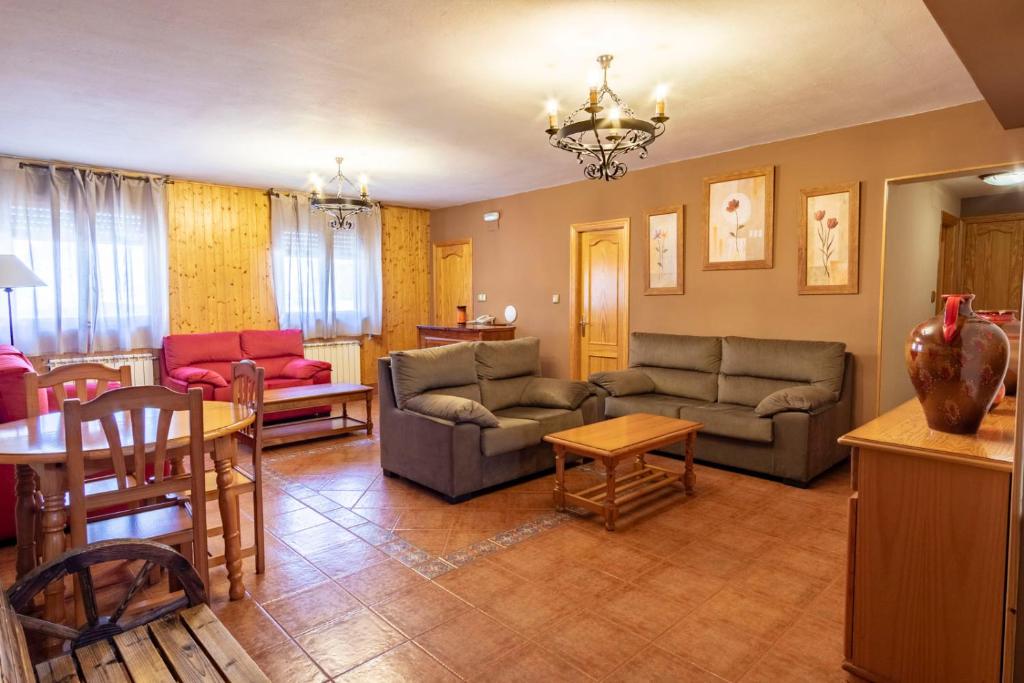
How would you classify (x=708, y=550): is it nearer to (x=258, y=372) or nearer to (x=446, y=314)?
(x=258, y=372)

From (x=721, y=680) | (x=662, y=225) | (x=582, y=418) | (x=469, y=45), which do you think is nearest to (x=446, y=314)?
(x=662, y=225)

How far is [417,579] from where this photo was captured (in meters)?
2.62

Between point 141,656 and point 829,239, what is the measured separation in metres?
4.85

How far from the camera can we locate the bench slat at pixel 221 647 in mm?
1228

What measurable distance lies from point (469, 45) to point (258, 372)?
1902 mm

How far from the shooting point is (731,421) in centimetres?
414

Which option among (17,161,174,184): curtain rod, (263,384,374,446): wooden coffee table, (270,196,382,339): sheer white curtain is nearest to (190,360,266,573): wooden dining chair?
(263,384,374,446): wooden coffee table

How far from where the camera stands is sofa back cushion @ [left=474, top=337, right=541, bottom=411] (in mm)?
4398

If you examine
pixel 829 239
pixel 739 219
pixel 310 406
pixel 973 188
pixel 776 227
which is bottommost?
pixel 310 406

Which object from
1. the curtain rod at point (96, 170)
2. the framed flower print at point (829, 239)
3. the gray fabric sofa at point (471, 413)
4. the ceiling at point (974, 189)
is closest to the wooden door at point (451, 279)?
the gray fabric sofa at point (471, 413)

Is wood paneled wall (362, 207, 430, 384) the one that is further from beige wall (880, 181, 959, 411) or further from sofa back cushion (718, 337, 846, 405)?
beige wall (880, 181, 959, 411)

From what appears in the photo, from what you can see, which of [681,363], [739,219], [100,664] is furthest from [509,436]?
[739,219]

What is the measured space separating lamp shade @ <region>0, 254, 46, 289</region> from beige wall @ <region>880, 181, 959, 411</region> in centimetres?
663

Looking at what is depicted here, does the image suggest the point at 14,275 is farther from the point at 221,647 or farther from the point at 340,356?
the point at 221,647
